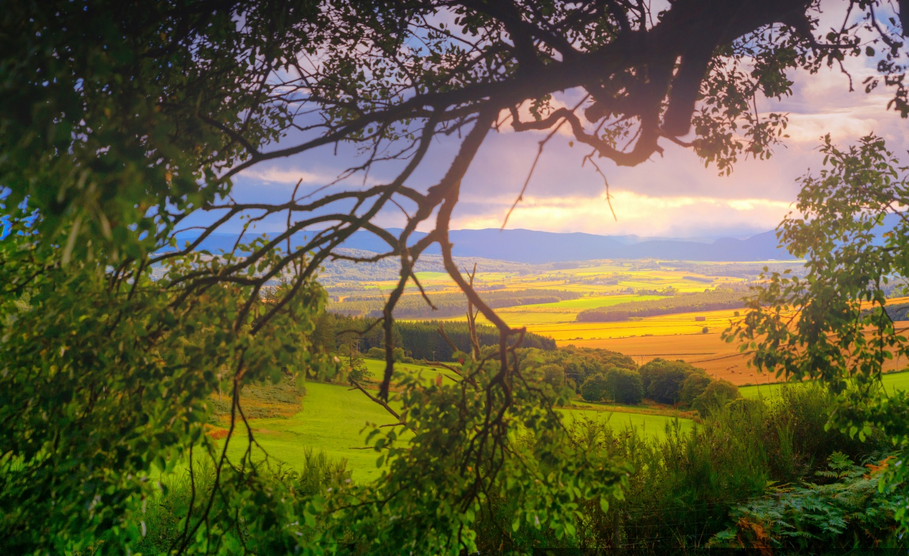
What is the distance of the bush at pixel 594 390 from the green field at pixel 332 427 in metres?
0.81

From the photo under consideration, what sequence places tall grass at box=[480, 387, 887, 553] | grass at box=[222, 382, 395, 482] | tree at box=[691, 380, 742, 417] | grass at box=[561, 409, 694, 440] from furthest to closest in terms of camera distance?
tree at box=[691, 380, 742, 417], grass at box=[222, 382, 395, 482], grass at box=[561, 409, 694, 440], tall grass at box=[480, 387, 887, 553]

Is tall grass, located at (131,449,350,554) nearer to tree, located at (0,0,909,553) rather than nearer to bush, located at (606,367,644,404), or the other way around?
tree, located at (0,0,909,553)

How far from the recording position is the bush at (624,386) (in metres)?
9.54

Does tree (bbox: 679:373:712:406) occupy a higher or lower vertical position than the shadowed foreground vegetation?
higher

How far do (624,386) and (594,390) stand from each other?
88 cm

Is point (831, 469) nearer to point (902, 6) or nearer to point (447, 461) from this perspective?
point (902, 6)

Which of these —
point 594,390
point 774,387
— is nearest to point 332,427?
point 594,390

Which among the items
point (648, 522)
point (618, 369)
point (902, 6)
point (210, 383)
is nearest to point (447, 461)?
point (210, 383)

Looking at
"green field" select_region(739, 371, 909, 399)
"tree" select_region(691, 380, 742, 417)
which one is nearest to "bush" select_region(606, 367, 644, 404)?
"tree" select_region(691, 380, 742, 417)

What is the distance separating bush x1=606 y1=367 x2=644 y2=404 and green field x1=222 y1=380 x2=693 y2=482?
2.67 ft

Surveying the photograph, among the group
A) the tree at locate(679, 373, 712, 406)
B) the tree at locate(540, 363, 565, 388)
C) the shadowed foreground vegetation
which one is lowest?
the shadowed foreground vegetation

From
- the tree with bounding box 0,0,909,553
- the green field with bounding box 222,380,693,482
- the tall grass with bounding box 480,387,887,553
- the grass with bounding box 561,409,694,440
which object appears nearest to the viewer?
the tree with bounding box 0,0,909,553

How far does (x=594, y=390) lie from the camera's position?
30.3 feet

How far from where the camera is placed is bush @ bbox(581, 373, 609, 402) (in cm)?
922
